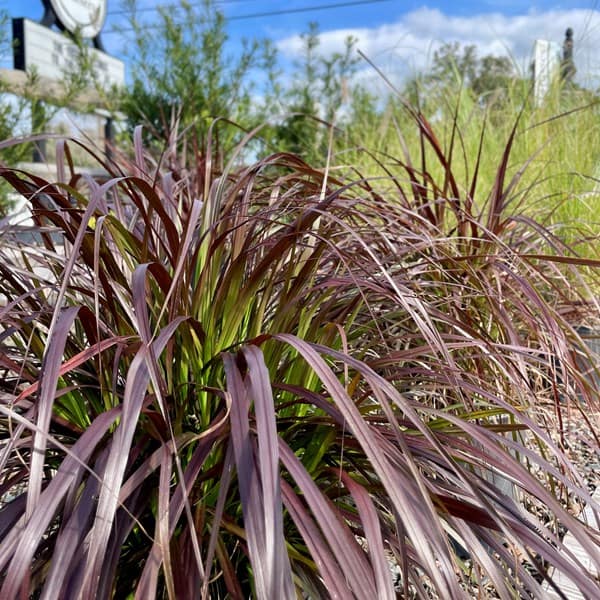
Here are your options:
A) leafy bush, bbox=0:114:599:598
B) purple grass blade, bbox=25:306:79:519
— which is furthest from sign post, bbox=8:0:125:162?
purple grass blade, bbox=25:306:79:519

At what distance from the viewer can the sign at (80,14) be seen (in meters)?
8.27

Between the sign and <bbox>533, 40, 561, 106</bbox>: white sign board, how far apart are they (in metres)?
5.98

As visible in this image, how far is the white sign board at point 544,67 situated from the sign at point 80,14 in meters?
5.98

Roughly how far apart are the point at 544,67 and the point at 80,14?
786cm

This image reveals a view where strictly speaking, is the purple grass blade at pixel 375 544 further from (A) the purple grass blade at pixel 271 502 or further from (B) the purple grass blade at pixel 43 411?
(B) the purple grass blade at pixel 43 411

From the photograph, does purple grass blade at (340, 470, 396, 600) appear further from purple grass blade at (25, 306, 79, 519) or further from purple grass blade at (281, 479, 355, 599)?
purple grass blade at (25, 306, 79, 519)

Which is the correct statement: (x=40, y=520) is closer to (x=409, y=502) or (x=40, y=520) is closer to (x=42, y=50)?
(x=409, y=502)

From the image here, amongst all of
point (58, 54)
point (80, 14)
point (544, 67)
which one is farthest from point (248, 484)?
point (80, 14)

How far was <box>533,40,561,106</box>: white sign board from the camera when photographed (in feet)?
12.1

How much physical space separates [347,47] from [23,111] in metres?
3.90

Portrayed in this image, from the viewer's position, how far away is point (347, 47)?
22.3 ft

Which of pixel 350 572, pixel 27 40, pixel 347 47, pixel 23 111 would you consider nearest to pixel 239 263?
pixel 350 572

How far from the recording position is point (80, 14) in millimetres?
9219

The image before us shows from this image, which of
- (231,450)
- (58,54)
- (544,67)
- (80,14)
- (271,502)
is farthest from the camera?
(80,14)
